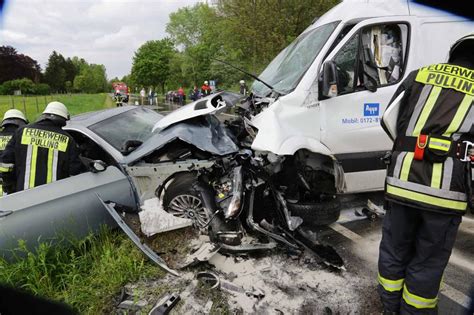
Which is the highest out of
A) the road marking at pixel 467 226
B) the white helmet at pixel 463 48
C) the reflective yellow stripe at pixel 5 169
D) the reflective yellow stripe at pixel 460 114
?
the white helmet at pixel 463 48

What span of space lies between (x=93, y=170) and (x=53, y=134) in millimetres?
557

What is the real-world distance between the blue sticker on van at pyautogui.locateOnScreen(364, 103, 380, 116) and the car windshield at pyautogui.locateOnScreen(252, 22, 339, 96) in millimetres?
756

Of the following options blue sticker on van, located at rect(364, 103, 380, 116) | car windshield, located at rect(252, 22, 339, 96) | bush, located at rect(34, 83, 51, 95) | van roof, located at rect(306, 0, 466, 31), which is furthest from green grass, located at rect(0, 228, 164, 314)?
bush, located at rect(34, 83, 51, 95)

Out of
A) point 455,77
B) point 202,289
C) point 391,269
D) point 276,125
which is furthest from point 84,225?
point 455,77

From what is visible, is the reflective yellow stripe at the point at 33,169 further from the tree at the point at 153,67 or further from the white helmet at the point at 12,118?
the tree at the point at 153,67

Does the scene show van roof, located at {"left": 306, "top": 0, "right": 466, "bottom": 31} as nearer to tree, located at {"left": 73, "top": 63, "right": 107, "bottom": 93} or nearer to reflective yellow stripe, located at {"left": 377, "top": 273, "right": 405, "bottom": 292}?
reflective yellow stripe, located at {"left": 377, "top": 273, "right": 405, "bottom": 292}

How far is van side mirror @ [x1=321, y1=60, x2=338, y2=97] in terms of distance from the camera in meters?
3.09

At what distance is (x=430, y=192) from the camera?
195cm

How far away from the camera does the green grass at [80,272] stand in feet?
8.37

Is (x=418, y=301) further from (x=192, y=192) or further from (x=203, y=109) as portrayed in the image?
(x=203, y=109)

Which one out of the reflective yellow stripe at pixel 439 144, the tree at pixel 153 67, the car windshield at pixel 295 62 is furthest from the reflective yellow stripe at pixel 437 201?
the tree at pixel 153 67

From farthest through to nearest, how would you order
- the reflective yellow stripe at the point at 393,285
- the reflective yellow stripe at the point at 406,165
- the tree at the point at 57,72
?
1. the tree at the point at 57,72
2. the reflective yellow stripe at the point at 393,285
3. the reflective yellow stripe at the point at 406,165

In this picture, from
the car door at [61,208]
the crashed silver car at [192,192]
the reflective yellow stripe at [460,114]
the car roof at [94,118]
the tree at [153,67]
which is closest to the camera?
the reflective yellow stripe at [460,114]

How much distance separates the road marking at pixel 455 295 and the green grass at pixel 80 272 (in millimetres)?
2297
